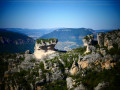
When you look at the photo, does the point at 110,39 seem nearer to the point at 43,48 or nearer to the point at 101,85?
the point at 101,85

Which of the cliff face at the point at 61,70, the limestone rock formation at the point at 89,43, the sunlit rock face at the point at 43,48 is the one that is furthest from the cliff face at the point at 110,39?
the sunlit rock face at the point at 43,48

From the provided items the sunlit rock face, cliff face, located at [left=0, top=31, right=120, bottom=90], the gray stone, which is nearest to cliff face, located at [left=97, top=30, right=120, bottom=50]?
cliff face, located at [left=0, top=31, right=120, bottom=90]

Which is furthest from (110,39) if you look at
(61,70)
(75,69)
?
(61,70)

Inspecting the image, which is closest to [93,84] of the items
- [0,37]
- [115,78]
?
[115,78]

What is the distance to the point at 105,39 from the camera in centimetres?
5075

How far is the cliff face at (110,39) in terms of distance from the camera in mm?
46125

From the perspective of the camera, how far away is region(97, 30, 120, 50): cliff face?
4612cm

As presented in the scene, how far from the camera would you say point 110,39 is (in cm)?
4859

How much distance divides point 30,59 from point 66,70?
2044cm

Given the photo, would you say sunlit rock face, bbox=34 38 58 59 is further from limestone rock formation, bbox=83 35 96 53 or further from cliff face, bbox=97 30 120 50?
cliff face, bbox=97 30 120 50

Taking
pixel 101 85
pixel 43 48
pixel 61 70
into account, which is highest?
pixel 43 48

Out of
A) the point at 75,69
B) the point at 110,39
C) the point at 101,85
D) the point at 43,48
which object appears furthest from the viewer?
the point at 43,48

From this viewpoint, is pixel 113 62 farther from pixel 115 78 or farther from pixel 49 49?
pixel 49 49

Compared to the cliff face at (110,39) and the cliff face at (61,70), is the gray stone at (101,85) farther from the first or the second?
the cliff face at (110,39)
